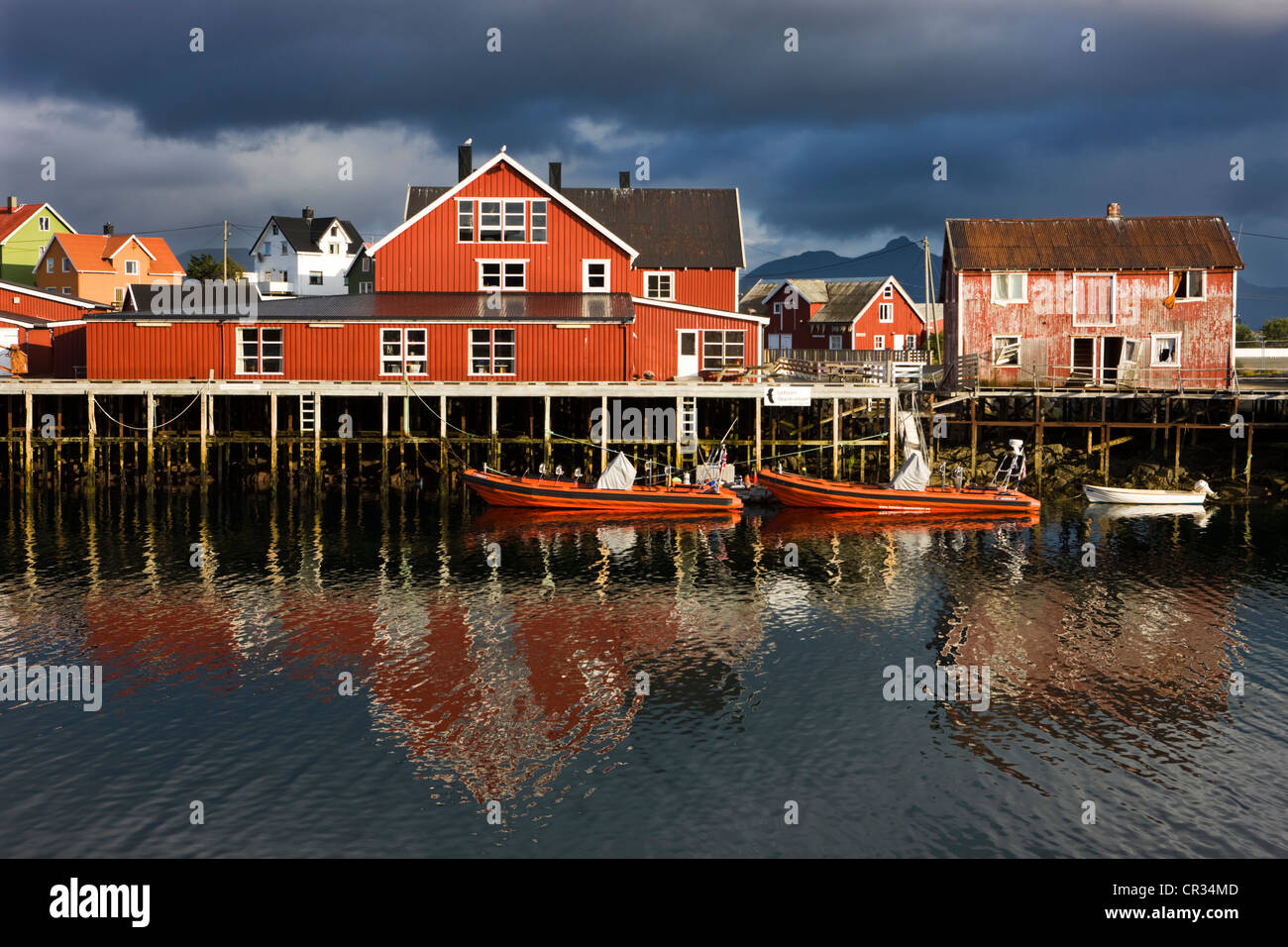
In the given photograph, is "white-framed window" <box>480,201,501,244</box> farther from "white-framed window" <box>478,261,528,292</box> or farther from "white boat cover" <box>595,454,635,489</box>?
"white boat cover" <box>595,454,635,489</box>

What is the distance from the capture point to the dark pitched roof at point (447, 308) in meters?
43.8

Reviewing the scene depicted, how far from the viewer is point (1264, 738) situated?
19016mm

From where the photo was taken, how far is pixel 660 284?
182 feet

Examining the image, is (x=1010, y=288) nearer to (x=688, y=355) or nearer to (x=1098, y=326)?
(x=1098, y=326)

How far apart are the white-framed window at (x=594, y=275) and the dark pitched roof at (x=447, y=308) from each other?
30cm

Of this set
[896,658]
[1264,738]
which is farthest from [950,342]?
[1264,738]

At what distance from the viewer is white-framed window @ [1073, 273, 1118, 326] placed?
48062mm

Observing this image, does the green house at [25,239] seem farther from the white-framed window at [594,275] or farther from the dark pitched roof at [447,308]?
the white-framed window at [594,275]

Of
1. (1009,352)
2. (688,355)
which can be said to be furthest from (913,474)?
(688,355)

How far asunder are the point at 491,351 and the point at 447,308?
2794mm

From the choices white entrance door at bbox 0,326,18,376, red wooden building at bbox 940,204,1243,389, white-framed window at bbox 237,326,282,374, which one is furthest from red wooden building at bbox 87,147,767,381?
red wooden building at bbox 940,204,1243,389
